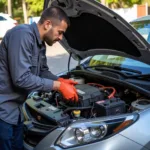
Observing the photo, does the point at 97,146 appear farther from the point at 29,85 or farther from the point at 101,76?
the point at 101,76

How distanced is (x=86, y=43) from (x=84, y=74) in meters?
0.43

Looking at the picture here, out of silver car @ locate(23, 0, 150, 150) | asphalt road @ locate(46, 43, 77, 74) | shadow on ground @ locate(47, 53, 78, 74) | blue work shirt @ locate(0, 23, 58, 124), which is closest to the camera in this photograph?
silver car @ locate(23, 0, 150, 150)

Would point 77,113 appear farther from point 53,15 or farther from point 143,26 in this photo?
point 143,26

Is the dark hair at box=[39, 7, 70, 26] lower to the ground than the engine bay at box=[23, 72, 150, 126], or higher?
higher

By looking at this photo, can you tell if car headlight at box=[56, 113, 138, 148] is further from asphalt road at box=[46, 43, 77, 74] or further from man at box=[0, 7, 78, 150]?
asphalt road at box=[46, 43, 77, 74]

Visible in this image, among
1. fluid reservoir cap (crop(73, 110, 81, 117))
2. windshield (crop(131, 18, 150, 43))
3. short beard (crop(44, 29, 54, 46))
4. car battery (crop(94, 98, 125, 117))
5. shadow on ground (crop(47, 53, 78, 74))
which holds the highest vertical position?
windshield (crop(131, 18, 150, 43))

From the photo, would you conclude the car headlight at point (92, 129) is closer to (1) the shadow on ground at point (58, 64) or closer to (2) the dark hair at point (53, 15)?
(2) the dark hair at point (53, 15)

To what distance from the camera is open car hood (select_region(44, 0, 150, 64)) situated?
8.57 ft

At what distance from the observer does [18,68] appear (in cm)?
224

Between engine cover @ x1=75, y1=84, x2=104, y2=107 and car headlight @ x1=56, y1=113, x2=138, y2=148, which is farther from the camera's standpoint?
engine cover @ x1=75, y1=84, x2=104, y2=107

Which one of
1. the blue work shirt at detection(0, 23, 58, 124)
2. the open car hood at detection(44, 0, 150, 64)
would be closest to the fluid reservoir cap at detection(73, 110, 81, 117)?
the blue work shirt at detection(0, 23, 58, 124)

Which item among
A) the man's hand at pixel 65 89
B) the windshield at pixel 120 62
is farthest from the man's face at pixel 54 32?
the windshield at pixel 120 62

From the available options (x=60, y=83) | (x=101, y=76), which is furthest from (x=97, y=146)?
(x=101, y=76)

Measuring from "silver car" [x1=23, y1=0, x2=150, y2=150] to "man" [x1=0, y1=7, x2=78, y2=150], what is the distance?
211mm
